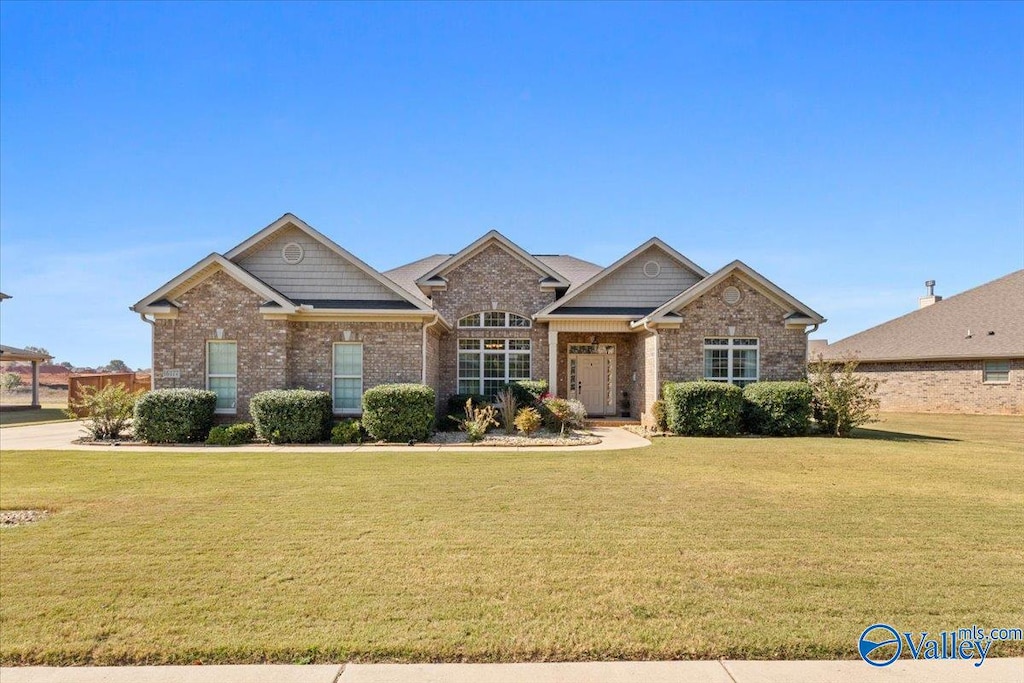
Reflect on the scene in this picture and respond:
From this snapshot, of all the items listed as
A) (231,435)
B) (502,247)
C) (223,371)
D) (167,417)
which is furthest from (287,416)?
(502,247)

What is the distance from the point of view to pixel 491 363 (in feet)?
64.7

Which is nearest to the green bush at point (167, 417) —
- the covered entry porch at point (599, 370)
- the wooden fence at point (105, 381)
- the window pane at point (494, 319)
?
the window pane at point (494, 319)

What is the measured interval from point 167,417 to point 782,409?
16140mm

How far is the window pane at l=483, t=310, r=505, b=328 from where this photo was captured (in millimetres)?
19781

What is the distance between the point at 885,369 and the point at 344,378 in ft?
85.0

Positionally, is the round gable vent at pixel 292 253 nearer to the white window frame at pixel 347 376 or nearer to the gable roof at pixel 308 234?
the gable roof at pixel 308 234

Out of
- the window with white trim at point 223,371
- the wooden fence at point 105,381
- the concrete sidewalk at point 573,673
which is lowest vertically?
the concrete sidewalk at point 573,673

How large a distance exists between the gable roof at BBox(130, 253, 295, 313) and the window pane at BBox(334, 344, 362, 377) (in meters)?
1.81

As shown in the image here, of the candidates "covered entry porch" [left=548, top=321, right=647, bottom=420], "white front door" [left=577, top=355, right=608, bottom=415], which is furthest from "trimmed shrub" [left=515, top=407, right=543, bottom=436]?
"white front door" [left=577, top=355, right=608, bottom=415]

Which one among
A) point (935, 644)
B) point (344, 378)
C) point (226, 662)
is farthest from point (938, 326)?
point (226, 662)

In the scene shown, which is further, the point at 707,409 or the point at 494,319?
the point at 494,319

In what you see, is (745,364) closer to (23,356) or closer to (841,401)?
(841,401)

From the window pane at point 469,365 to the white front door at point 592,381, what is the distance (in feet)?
12.4

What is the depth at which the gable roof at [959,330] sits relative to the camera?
963 inches
